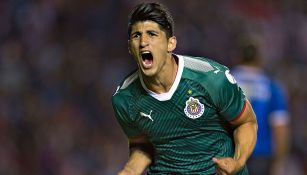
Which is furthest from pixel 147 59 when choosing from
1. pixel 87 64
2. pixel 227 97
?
pixel 87 64

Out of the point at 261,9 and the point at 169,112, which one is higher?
the point at 169,112

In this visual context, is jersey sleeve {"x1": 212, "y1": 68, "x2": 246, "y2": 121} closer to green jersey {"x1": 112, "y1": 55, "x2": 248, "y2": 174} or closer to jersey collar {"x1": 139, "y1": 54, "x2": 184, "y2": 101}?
green jersey {"x1": 112, "y1": 55, "x2": 248, "y2": 174}

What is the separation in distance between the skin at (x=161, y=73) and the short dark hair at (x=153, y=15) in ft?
0.08

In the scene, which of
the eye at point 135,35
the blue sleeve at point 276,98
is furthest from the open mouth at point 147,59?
the blue sleeve at point 276,98

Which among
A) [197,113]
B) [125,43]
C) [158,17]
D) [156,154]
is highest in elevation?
[158,17]

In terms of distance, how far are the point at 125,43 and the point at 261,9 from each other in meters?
2.01

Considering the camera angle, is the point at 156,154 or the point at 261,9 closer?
the point at 156,154

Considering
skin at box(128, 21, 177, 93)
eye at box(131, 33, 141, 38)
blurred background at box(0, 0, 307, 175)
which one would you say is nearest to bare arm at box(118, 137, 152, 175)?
skin at box(128, 21, 177, 93)

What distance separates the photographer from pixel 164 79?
5.27m

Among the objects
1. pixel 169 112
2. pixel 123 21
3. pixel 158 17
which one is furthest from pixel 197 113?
pixel 123 21

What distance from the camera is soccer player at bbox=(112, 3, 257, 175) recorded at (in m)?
5.12

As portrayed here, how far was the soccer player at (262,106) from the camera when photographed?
25.8ft

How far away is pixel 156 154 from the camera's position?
217 inches

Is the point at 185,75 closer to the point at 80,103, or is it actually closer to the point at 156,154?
the point at 156,154
